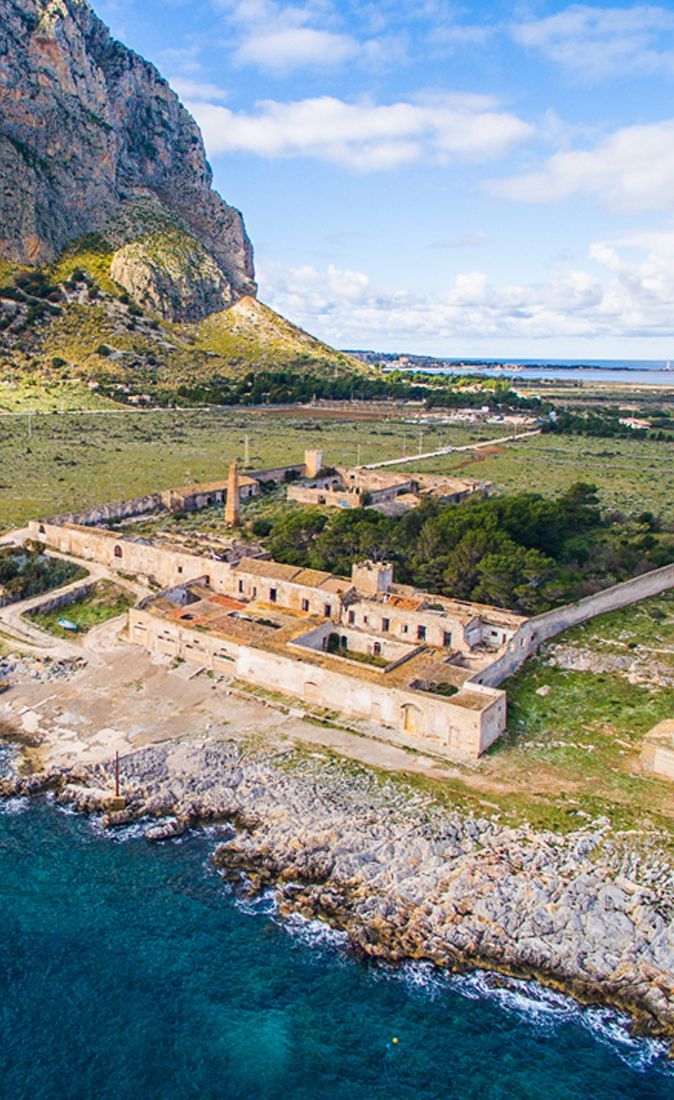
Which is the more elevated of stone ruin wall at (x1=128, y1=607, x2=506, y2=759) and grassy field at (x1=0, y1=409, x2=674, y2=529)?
grassy field at (x1=0, y1=409, x2=674, y2=529)

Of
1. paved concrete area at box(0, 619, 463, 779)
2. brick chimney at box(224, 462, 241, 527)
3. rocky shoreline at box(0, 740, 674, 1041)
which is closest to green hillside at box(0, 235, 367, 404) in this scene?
brick chimney at box(224, 462, 241, 527)

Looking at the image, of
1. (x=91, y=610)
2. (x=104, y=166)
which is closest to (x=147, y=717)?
(x=91, y=610)

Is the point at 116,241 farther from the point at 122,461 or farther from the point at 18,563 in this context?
the point at 18,563

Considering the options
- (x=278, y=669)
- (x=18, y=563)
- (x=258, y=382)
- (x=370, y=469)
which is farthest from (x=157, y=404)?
(x=278, y=669)

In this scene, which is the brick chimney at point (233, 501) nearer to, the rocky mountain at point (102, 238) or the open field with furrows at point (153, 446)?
the open field with furrows at point (153, 446)

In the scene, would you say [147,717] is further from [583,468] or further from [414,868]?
[583,468]

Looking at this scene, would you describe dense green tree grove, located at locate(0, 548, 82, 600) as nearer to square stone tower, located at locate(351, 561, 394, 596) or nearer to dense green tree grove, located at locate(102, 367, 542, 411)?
square stone tower, located at locate(351, 561, 394, 596)
